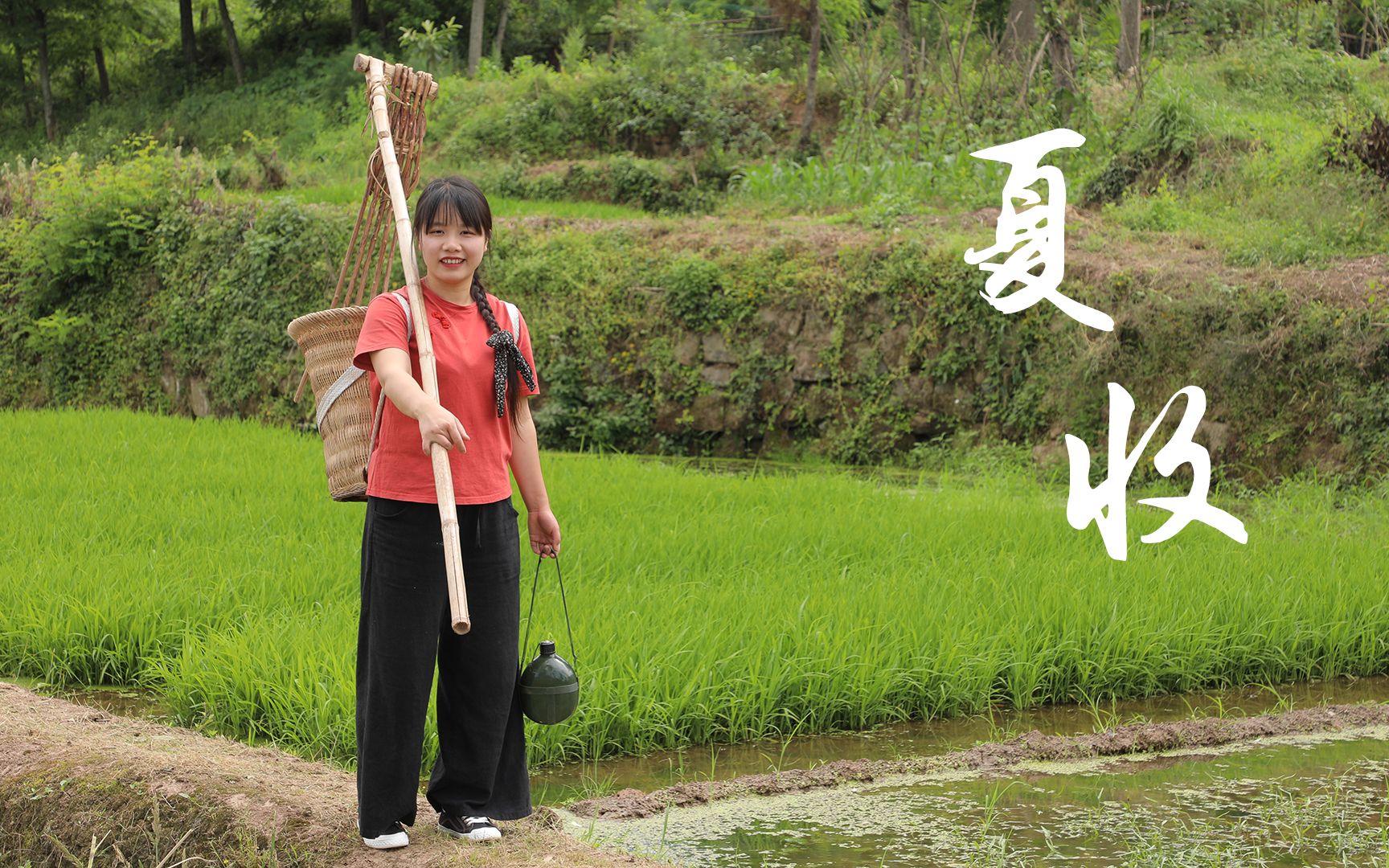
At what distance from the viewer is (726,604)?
4676 mm

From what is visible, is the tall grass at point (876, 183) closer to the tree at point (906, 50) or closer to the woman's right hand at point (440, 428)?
the tree at point (906, 50)

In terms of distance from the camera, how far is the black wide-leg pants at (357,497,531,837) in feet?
8.57

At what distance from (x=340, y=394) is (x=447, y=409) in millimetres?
466

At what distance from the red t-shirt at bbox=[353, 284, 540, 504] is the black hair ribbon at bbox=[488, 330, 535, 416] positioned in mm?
14

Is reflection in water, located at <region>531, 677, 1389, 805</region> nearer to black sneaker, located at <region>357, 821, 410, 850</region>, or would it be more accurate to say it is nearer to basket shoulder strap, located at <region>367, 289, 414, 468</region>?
black sneaker, located at <region>357, 821, 410, 850</region>

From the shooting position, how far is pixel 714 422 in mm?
10242

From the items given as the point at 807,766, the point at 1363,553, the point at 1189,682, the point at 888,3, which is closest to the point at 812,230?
the point at 1363,553

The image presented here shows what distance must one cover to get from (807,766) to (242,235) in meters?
9.19

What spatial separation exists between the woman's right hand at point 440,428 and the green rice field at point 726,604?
1.45 meters

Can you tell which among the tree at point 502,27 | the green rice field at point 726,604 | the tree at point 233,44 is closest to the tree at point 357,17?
the tree at point 233,44

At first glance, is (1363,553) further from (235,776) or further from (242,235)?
Answer: (242,235)

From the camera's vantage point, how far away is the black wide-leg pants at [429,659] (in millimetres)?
2613

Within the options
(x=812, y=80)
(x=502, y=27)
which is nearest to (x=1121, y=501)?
(x=812, y=80)

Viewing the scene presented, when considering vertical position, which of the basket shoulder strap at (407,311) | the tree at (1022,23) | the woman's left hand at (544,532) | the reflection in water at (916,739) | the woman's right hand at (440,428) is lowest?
the reflection in water at (916,739)
